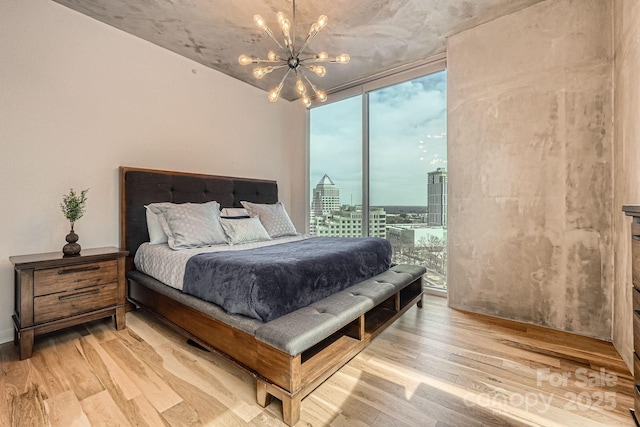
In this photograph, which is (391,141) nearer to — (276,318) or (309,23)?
(309,23)

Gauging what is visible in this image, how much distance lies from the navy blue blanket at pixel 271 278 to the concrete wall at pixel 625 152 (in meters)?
1.87

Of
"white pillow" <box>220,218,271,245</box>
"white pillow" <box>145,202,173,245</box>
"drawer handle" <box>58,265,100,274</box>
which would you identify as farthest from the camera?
"white pillow" <box>220,218,271,245</box>

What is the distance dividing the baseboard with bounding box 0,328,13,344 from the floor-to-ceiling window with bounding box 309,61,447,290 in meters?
3.44

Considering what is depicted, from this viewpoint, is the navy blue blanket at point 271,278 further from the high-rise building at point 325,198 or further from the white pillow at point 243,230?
the high-rise building at point 325,198

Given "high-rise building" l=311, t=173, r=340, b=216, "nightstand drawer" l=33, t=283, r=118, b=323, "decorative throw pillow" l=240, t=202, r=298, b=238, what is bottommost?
"nightstand drawer" l=33, t=283, r=118, b=323

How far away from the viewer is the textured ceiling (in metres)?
2.47

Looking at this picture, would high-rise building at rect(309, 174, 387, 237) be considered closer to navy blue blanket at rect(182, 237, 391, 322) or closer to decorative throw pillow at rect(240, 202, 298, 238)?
decorative throw pillow at rect(240, 202, 298, 238)

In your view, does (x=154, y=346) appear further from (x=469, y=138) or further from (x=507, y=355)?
(x=469, y=138)

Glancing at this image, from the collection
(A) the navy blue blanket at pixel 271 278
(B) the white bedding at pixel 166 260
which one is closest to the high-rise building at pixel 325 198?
(B) the white bedding at pixel 166 260

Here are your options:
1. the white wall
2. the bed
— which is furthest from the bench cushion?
the white wall

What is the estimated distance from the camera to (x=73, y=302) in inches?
85.6

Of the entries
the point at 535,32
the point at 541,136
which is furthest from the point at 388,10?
the point at 541,136

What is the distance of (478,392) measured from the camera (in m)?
→ 1.61

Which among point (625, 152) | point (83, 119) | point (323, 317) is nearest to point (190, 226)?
point (83, 119)
